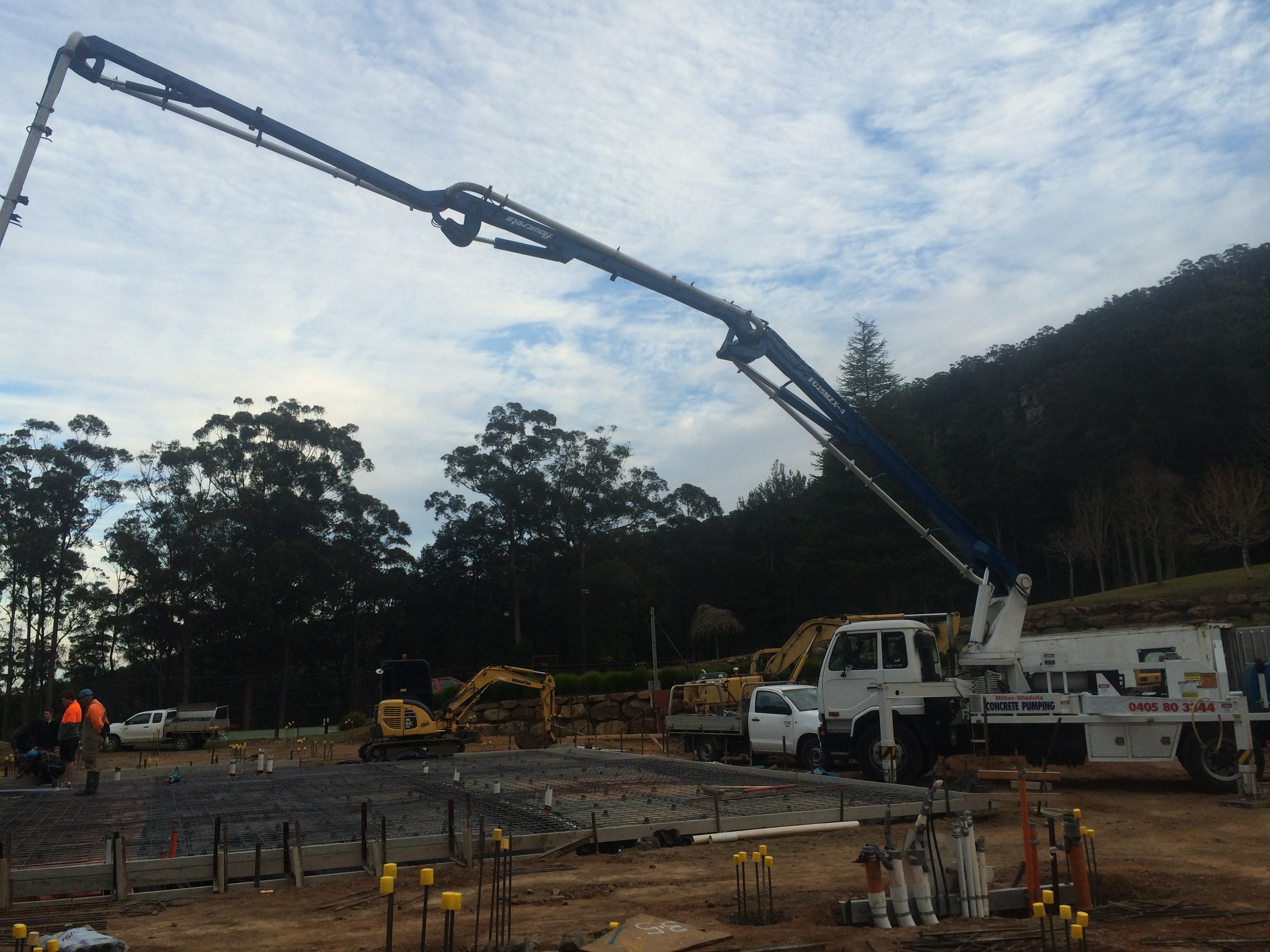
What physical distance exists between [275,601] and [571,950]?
40.4m

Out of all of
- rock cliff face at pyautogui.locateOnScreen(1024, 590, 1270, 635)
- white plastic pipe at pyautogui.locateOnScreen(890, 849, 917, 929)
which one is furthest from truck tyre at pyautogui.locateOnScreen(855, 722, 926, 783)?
rock cliff face at pyautogui.locateOnScreen(1024, 590, 1270, 635)

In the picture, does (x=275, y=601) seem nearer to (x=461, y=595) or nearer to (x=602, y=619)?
(x=461, y=595)

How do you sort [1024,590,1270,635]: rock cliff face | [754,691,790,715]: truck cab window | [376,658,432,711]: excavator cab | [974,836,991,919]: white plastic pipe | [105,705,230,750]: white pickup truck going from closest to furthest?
[974,836,991,919]: white plastic pipe < [754,691,790,715]: truck cab window < [376,658,432,711]: excavator cab < [1024,590,1270,635]: rock cliff face < [105,705,230,750]: white pickup truck

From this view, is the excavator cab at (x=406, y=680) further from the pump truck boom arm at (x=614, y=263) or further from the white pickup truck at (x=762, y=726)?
the pump truck boom arm at (x=614, y=263)

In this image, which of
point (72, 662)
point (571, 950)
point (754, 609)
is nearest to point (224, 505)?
point (72, 662)

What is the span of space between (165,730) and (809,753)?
2452cm

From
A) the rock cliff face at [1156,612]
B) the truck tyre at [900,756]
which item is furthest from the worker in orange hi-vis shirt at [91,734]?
the rock cliff face at [1156,612]

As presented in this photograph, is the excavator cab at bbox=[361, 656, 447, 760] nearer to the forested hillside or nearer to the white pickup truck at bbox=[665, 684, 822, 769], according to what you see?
the white pickup truck at bbox=[665, 684, 822, 769]

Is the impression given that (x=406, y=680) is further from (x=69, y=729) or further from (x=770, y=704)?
Answer: (x=770, y=704)

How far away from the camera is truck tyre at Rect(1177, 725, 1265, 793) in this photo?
12.6m

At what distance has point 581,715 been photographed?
3119 centimetres

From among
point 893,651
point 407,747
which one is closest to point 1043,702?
point 893,651

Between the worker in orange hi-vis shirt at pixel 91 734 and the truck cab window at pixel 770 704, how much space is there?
11.4 m

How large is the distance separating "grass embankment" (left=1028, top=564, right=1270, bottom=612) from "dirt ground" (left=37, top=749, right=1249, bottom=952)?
2192 cm
